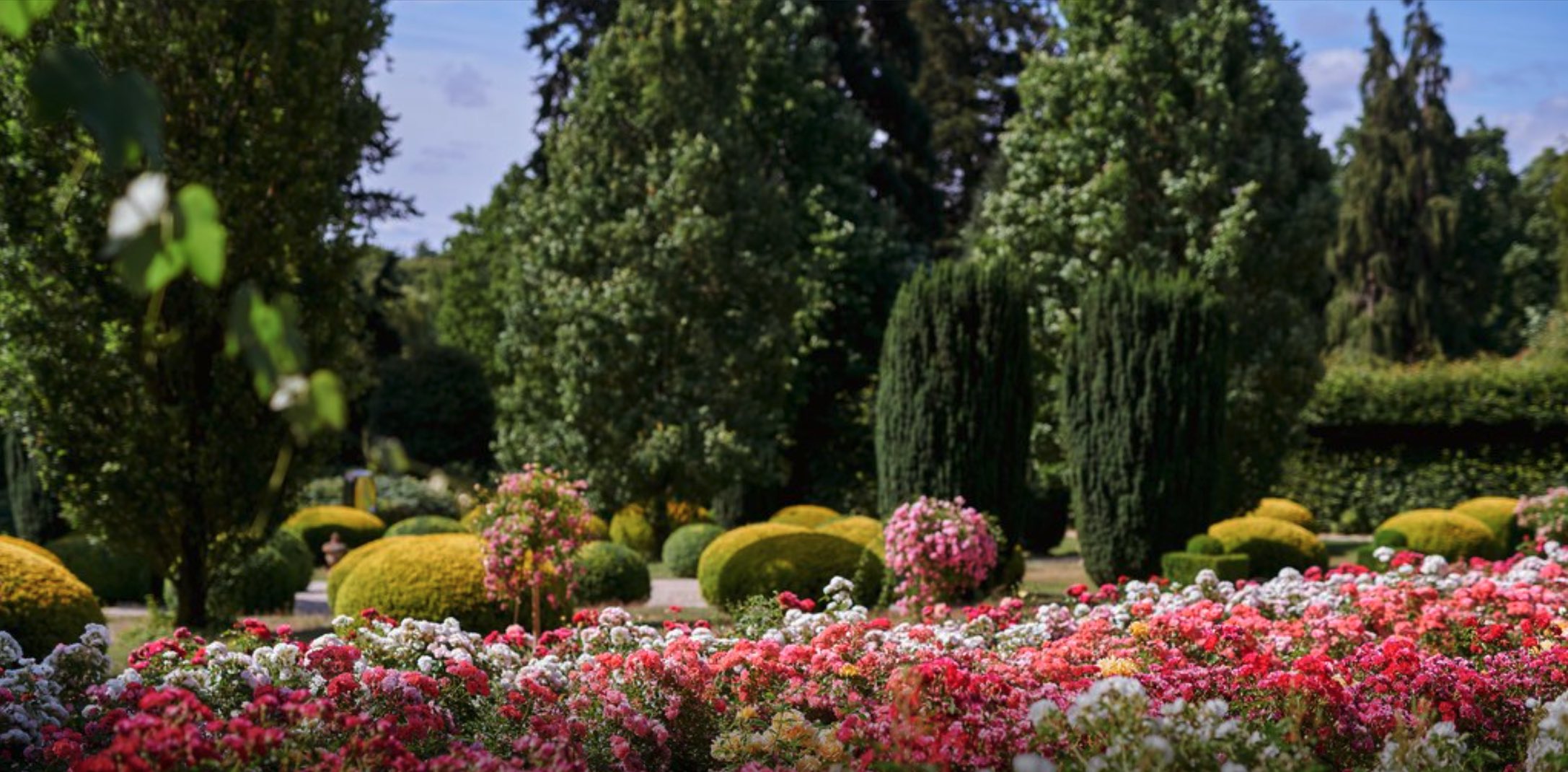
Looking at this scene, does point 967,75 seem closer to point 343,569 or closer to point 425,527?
point 425,527

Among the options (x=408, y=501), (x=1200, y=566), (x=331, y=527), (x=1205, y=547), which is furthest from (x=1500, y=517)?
(x=408, y=501)

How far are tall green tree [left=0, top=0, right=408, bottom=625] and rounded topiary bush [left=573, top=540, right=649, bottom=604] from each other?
3.04 m

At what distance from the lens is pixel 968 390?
48.4 feet

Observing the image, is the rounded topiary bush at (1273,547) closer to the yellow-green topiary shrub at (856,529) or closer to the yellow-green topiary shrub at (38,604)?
the yellow-green topiary shrub at (856,529)

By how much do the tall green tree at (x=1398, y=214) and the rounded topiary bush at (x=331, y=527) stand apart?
77.5 ft

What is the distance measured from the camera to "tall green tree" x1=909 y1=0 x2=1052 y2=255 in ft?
98.5

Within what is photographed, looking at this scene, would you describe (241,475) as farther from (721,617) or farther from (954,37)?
(954,37)

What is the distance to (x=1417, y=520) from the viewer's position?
16812mm

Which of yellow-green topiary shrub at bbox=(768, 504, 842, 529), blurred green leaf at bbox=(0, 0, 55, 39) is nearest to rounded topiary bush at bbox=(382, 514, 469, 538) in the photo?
yellow-green topiary shrub at bbox=(768, 504, 842, 529)

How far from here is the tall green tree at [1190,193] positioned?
1970 cm

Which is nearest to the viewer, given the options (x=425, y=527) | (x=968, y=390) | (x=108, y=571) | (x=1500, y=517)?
(x=968, y=390)

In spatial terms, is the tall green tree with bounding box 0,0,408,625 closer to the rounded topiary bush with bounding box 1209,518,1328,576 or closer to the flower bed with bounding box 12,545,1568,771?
the flower bed with bounding box 12,545,1568,771

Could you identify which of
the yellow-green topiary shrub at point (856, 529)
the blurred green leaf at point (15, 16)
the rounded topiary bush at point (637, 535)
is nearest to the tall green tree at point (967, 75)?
the rounded topiary bush at point (637, 535)

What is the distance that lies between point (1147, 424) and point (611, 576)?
19.6 ft
